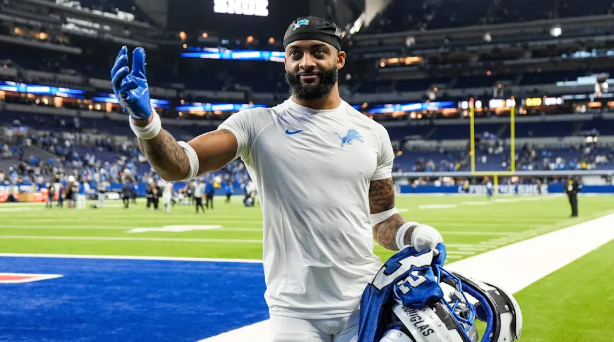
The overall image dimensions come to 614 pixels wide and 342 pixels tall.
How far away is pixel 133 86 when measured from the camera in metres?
2.38

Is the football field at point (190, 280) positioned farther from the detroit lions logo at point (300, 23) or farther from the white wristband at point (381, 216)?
the detroit lions logo at point (300, 23)

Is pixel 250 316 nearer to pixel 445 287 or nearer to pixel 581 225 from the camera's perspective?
pixel 445 287

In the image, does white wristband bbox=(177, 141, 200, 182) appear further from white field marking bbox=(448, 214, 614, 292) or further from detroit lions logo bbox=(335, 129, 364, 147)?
white field marking bbox=(448, 214, 614, 292)

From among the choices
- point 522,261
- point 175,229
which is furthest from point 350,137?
point 175,229

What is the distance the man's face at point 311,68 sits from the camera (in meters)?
3.00

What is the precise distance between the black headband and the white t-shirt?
0.32m

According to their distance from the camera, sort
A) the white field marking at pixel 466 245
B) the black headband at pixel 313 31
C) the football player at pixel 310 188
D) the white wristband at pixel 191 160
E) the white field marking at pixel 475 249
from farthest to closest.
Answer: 1. the white field marking at pixel 466 245
2. the white field marking at pixel 475 249
3. the black headband at pixel 313 31
4. the football player at pixel 310 188
5. the white wristband at pixel 191 160

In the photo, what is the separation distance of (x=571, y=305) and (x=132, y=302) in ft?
14.8

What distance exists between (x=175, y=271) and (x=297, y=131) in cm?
709

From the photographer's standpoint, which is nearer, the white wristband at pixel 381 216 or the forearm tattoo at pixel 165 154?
the forearm tattoo at pixel 165 154

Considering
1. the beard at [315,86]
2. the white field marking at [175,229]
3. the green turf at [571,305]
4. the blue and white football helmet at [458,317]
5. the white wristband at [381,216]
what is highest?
the beard at [315,86]

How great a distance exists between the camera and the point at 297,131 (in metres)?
2.99

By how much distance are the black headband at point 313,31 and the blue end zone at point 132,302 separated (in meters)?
3.16

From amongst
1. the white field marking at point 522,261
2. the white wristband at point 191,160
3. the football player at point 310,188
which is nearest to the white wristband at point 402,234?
the football player at point 310,188
